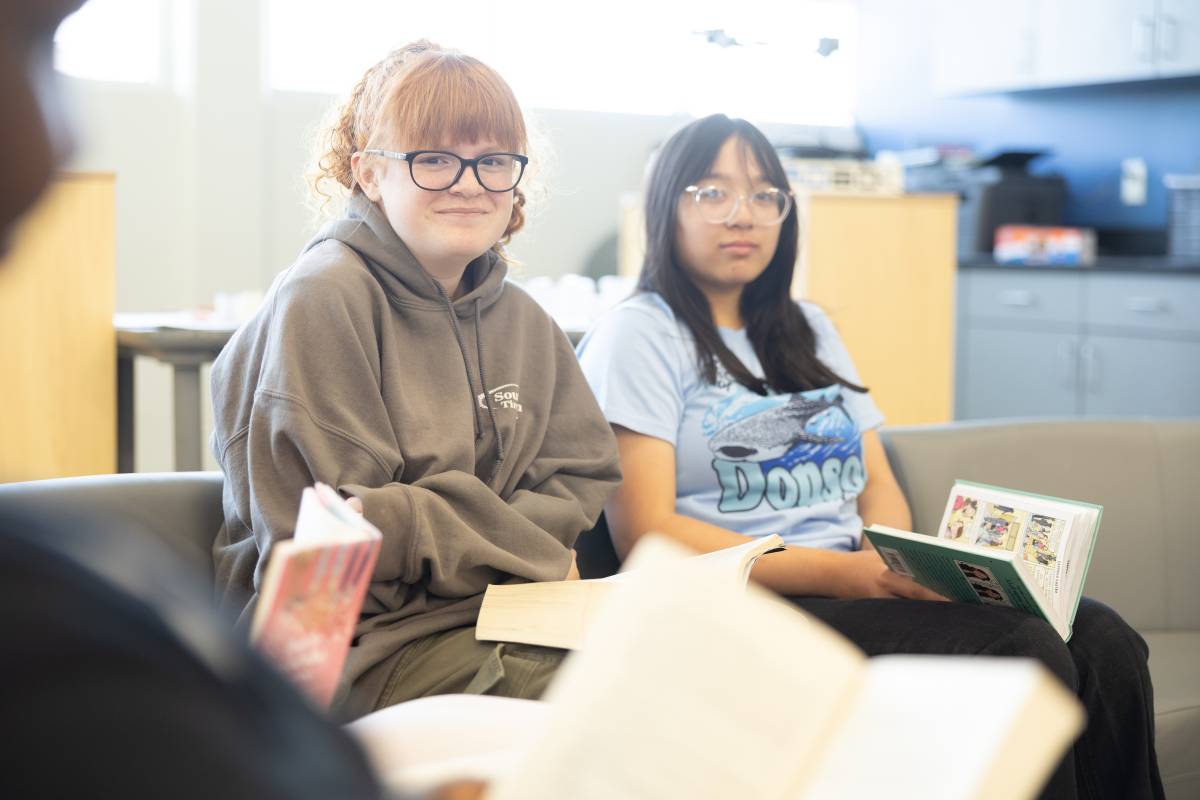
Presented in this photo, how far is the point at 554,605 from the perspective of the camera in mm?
1422

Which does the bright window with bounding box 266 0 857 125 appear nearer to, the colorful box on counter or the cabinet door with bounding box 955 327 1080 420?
the colorful box on counter

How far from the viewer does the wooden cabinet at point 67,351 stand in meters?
2.31

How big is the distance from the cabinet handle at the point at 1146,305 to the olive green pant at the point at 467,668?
12.9 feet

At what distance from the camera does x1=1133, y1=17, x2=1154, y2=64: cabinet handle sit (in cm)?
494

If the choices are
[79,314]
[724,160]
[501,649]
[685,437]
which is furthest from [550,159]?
[79,314]

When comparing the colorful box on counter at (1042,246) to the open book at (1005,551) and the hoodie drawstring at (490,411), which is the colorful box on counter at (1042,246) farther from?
the hoodie drawstring at (490,411)

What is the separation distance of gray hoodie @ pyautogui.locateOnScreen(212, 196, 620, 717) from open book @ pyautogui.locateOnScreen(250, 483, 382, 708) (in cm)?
51

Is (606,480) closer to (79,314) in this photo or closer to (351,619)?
(351,619)

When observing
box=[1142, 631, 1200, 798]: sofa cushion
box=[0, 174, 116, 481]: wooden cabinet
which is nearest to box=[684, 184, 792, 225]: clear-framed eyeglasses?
box=[1142, 631, 1200, 798]: sofa cushion

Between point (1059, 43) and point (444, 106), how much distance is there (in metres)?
4.56

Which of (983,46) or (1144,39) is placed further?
(983,46)

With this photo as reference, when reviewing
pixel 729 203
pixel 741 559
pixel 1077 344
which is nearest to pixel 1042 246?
pixel 1077 344

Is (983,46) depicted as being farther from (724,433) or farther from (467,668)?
(467,668)

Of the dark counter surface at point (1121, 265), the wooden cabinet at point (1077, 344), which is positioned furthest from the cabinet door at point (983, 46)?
the wooden cabinet at point (1077, 344)
